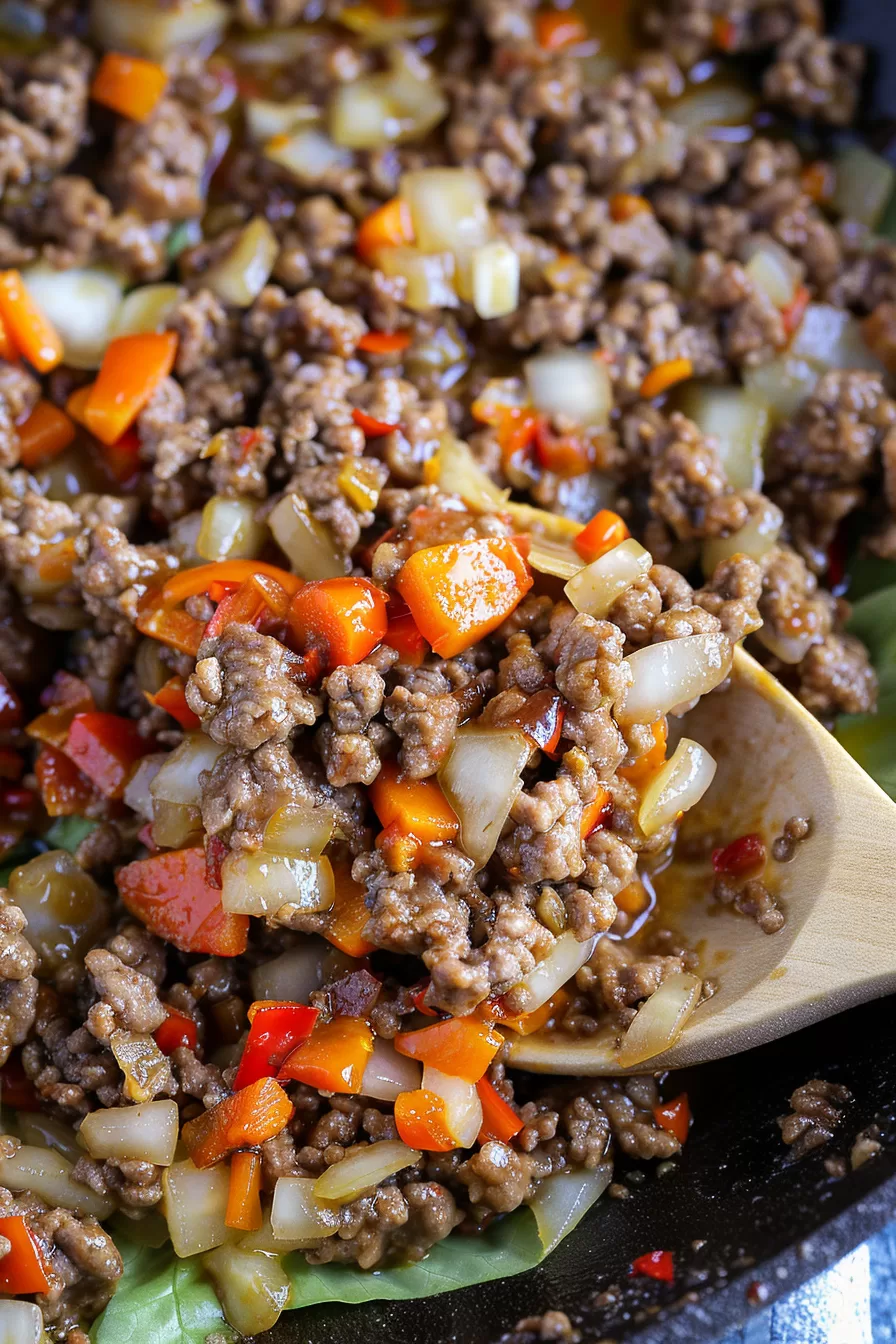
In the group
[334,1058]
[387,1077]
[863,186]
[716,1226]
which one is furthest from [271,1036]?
[863,186]

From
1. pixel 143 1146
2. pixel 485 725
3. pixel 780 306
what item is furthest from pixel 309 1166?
pixel 780 306

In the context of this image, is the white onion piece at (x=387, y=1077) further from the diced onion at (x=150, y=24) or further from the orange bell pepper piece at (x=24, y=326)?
the diced onion at (x=150, y=24)

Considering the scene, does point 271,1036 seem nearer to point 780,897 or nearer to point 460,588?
point 460,588

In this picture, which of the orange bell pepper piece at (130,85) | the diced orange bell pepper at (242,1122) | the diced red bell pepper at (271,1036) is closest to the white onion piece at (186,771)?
the diced red bell pepper at (271,1036)

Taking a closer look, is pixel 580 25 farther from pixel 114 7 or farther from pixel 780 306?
pixel 114 7

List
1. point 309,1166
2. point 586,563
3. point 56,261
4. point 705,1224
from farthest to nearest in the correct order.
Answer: point 56,261 < point 586,563 < point 309,1166 < point 705,1224

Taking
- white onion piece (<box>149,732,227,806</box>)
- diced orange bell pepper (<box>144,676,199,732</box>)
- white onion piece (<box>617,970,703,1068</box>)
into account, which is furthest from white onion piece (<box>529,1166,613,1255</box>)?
diced orange bell pepper (<box>144,676,199,732</box>)

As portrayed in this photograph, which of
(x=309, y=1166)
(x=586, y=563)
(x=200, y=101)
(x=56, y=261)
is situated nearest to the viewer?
(x=309, y=1166)
